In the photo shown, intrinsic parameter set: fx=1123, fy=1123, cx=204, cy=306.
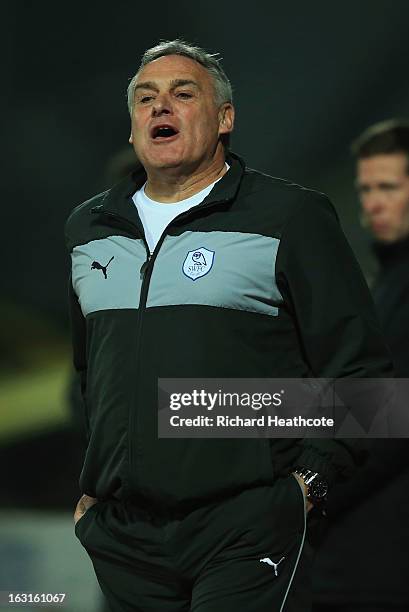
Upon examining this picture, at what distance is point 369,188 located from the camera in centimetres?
276

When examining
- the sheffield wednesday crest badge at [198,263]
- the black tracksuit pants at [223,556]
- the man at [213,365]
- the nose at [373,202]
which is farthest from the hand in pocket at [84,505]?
the nose at [373,202]

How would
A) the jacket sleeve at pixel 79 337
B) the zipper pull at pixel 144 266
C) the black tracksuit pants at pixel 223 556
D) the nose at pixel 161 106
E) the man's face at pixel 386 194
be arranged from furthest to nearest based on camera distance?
the man's face at pixel 386 194 < the jacket sleeve at pixel 79 337 < the nose at pixel 161 106 < the zipper pull at pixel 144 266 < the black tracksuit pants at pixel 223 556

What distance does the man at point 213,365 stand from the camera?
5.83 feet

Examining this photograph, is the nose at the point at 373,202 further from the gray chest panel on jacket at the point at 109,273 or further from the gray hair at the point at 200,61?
the gray chest panel on jacket at the point at 109,273

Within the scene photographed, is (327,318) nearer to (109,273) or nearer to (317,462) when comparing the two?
(317,462)

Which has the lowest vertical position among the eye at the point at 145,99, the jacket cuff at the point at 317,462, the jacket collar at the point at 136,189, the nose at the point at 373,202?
the jacket cuff at the point at 317,462

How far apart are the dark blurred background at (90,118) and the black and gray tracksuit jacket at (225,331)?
3.26 ft

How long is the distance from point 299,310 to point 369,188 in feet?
3.23

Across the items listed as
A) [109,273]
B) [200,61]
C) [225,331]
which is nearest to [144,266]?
[109,273]

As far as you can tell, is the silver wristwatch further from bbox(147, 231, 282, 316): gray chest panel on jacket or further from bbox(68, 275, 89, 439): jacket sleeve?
bbox(68, 275, 89, 439): jacket sleeve

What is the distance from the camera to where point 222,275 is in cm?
184

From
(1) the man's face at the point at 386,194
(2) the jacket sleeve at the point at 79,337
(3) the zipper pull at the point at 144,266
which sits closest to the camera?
(3) the zipper pull at the point at 144,266

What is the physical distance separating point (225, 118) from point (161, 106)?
0.15 m

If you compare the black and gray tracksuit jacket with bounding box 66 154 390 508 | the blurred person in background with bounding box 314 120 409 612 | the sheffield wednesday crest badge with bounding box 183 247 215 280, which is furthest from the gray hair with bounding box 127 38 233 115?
the blurred person in background with bounding box 314 120 409 612
